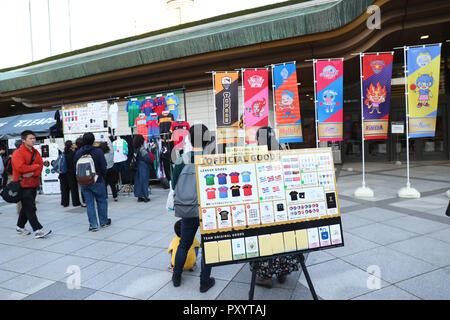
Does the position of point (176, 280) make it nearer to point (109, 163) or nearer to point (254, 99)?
point (109, 163)

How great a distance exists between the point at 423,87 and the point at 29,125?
12.0 metres

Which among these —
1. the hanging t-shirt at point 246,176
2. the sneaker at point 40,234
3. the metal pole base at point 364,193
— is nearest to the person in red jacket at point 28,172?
the sneaker at point 40,234

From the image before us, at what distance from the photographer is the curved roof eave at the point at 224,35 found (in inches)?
293

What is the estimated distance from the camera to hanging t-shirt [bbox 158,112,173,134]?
29.3 feet

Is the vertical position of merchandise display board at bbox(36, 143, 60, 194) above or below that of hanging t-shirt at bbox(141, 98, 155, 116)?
below

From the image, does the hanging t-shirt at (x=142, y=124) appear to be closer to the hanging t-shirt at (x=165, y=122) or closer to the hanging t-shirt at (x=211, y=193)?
the hanging t-shirt at (x=165, y=122)

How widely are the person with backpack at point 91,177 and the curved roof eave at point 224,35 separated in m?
5.02

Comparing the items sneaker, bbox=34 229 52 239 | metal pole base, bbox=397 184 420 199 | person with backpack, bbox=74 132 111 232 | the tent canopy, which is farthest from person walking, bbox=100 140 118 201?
metal pole base, bbox=397 184 420 199

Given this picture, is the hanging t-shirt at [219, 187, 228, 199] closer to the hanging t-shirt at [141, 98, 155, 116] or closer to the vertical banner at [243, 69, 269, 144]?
the vertical banner at [243, 69, 269, 144]

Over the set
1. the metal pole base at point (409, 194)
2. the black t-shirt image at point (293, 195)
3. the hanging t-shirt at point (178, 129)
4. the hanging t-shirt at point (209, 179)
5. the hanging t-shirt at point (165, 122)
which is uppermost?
the hanging t-shirt at point (165, 122)

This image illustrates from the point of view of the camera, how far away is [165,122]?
8953 millimetres

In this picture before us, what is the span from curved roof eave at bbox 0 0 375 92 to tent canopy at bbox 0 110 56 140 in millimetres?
1837
